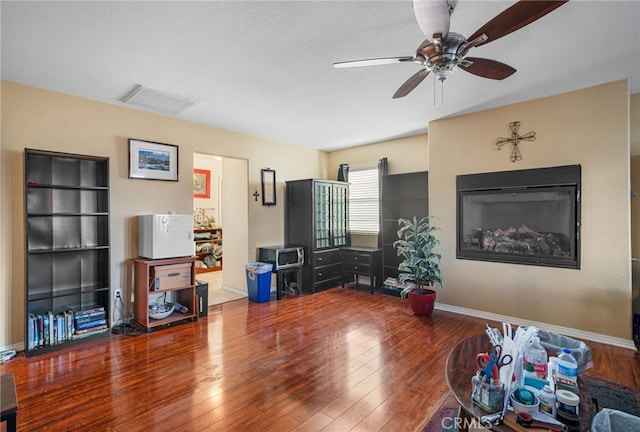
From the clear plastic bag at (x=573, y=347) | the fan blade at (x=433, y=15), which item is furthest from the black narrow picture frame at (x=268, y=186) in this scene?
the clear plastic bag at (x=573, y=347)

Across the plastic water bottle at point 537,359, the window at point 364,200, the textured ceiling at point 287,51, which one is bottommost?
the plastic water bottle at point 537,359

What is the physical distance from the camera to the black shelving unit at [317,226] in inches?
202

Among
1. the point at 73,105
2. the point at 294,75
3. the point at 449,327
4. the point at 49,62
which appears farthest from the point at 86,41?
the point at 449,327

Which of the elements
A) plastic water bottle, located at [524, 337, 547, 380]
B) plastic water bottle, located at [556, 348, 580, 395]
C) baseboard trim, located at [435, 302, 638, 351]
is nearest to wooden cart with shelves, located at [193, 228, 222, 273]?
baseboard trim, located at [435, 302, 638, 351]

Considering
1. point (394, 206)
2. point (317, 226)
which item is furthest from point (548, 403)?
point (394, 206)

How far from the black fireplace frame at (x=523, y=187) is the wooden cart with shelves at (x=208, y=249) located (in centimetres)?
523

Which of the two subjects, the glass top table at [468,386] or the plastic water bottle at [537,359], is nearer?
the glass top table at [468,386]

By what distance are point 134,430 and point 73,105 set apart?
3.26m

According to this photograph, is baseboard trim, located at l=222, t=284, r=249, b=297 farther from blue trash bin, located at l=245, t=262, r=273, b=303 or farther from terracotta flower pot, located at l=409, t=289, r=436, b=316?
terracotta flower pot, located at l=409, t=289, r=436, b=316

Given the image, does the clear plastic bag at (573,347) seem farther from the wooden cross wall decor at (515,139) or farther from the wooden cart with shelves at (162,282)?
the wooden cart with shelves at (162,282)

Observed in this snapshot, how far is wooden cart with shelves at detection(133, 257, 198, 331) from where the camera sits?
347 cm

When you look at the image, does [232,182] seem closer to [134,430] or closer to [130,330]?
[130,330]

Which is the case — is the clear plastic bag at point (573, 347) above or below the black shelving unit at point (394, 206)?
below

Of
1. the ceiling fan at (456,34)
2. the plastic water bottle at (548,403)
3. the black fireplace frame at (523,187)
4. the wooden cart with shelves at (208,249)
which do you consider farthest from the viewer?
the wooden cart with shelves at (208,249)
